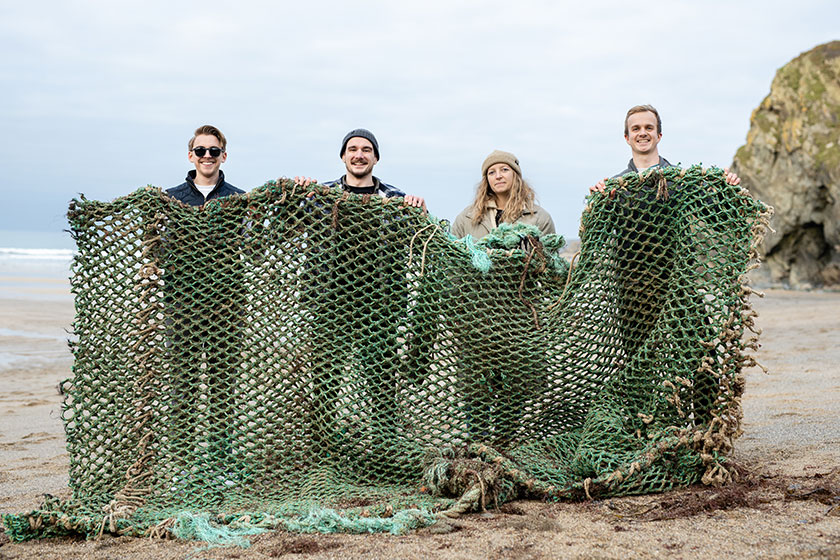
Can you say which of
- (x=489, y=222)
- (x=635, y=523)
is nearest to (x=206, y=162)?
(x=489, y=222)

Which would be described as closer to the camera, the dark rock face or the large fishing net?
the large fishing net

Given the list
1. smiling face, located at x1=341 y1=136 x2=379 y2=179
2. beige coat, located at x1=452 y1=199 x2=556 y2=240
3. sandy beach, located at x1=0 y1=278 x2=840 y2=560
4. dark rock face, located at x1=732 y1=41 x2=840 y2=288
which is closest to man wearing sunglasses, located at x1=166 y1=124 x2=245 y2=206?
smiling face, located at x1=341 y1=136 x2=379 y2=179

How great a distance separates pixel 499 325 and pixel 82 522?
237 centimetres

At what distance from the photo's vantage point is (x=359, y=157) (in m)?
4.39

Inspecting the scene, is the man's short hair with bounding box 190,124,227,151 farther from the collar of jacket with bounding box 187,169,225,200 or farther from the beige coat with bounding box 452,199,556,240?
the beige coat with bounding box 452,199,556,240

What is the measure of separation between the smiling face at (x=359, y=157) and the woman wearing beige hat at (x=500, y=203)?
2.41 ft

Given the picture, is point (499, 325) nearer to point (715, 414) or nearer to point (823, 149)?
point (715, 414)

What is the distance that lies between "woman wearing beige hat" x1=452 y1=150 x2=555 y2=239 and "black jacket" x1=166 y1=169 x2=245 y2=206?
1.51 m

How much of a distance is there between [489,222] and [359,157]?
0.97 meters

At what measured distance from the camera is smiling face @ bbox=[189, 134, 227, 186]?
440 cm

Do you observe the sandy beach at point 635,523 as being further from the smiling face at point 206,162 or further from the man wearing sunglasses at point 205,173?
the smiling face at point 206,162

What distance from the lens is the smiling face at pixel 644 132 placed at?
4316mm

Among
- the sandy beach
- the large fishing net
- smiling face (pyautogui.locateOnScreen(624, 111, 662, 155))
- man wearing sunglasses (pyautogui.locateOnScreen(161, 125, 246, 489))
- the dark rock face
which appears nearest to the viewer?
the sandy beach

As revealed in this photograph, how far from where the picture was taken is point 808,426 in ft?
15.8
